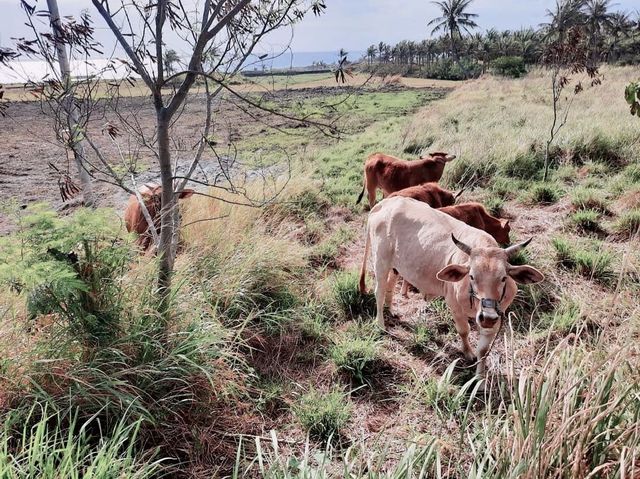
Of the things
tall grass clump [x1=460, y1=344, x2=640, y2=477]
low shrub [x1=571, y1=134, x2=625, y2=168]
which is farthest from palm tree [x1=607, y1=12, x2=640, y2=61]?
tall grass clump [x1=460, y1=344, x2=640, y2=477]

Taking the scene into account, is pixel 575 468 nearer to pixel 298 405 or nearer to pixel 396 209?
pixel 298 405

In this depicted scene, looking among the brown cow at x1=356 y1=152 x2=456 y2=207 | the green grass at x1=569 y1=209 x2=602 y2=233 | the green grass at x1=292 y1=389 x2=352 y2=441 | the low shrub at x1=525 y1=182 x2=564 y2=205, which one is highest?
the brown cow at x1=356 y1=152 x2=456 y2=207

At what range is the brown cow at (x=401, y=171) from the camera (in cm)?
711

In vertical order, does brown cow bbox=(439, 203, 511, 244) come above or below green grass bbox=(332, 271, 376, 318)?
above

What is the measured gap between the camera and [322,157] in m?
12.1

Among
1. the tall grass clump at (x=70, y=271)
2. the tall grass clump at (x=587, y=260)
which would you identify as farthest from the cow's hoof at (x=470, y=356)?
the tall grass clump at (x=70, y=271)

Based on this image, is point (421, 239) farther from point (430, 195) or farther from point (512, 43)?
point (512, 43)

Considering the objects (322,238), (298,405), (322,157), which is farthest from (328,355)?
(322,157)

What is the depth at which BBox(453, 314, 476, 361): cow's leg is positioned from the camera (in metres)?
3.64

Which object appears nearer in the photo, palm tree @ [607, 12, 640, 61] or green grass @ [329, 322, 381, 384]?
green grass @ [329, 322, 381, 384]

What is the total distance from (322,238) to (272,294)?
7.24 feet

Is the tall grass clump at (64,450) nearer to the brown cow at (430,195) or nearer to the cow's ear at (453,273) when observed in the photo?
the cow's ear at (453,273)

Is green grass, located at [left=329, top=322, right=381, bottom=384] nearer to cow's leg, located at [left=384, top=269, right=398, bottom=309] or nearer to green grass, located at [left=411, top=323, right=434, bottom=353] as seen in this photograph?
green grass, located at [left=411, top=323, right=434, bottom=353]

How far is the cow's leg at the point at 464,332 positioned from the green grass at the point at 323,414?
46.4 inches
